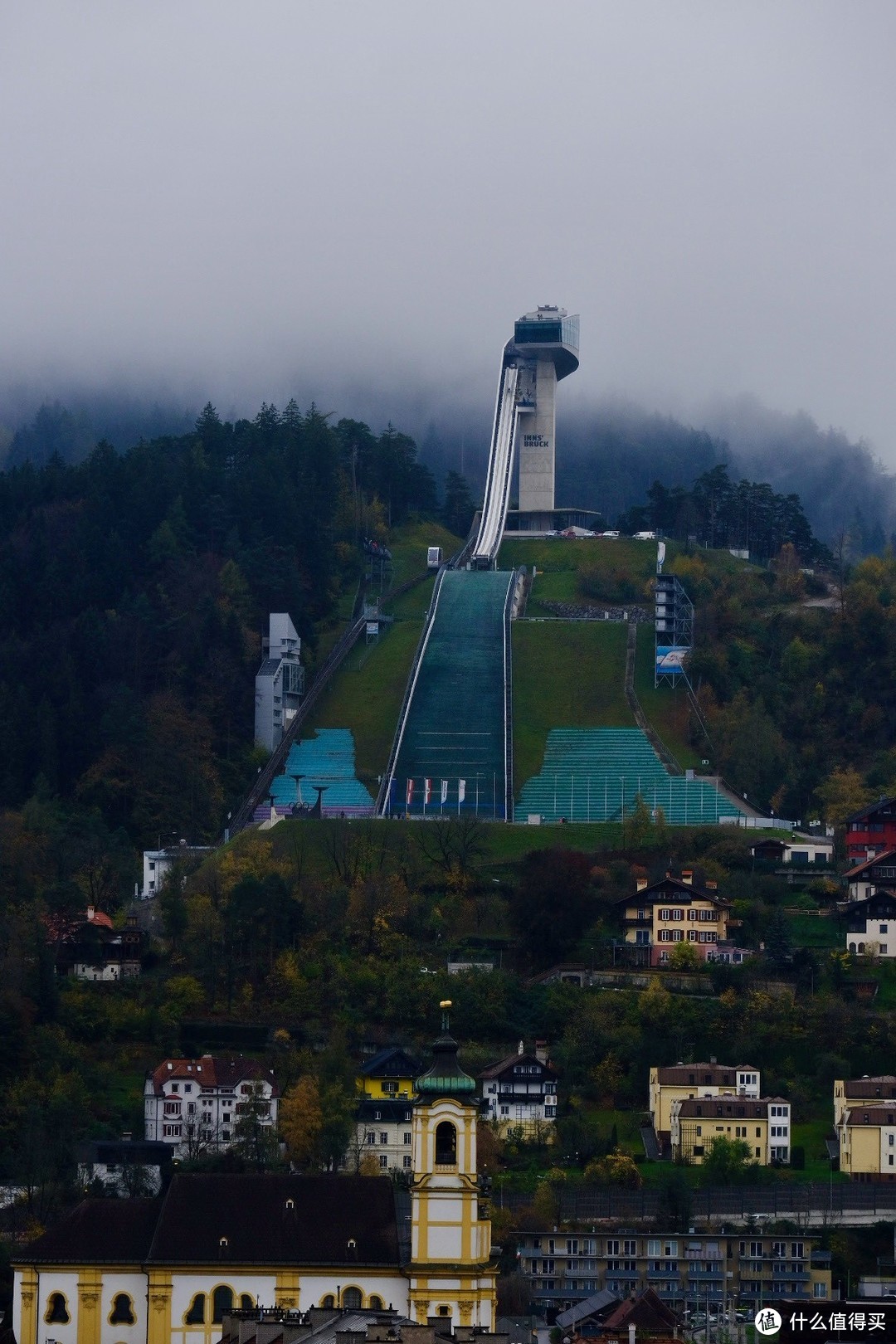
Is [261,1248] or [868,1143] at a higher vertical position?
[868,1143]

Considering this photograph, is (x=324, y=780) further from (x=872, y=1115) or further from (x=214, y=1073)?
(x=872, y=1115)

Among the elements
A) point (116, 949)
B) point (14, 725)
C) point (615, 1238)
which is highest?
point (14, 725)

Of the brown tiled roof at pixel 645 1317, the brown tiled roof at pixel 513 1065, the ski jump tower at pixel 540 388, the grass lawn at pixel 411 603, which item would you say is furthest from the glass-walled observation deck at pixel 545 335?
the brown tiled roof at pixel 645 1317

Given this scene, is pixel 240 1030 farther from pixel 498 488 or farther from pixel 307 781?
pixel 498 488

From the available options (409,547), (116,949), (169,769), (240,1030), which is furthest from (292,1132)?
(409,547)

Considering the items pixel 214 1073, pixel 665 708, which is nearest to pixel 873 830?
pixel 665 708

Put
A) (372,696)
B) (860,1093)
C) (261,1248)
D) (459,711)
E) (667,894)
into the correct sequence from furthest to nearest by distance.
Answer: (372,696), (459,711), (667,894), (860,1093), (261,1248)

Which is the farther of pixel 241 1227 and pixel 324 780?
pixel 324 780
